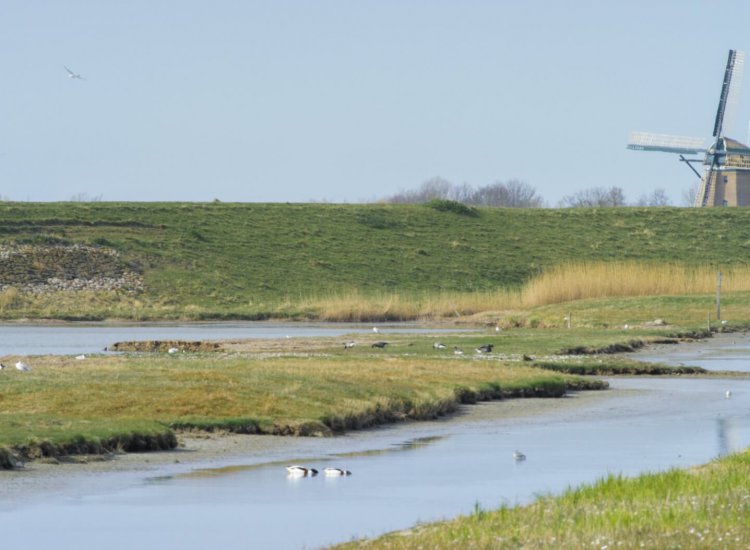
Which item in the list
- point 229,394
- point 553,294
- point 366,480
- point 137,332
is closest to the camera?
point 366,480

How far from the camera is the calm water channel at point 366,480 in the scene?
14.5 m

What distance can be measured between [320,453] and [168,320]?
162 feet

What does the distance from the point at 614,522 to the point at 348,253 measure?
8088 cm

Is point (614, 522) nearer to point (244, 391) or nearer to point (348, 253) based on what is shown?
point (244, 391)

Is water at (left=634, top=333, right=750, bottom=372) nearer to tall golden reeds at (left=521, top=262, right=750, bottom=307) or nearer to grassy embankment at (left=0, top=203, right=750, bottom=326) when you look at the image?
tall golden reeds at (left=521, top=262, right=750, bottom=307)

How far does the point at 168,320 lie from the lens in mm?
69500

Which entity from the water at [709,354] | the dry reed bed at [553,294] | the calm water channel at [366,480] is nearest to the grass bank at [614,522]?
the calm water channel at [366,480]

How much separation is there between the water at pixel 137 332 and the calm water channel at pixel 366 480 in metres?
19.0

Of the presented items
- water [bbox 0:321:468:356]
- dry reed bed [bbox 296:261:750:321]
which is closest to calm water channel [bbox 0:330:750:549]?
water [bbox 0:321:468:356]

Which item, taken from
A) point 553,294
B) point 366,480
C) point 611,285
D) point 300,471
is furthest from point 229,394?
point 611,285

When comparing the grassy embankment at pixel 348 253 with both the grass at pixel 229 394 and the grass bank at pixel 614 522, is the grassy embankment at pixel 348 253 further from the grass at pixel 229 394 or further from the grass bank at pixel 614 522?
the grass bank at pixel 614 522

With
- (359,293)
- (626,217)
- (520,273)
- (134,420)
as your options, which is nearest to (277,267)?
(359,293)

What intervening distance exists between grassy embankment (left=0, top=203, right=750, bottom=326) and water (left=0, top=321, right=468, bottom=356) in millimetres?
4750

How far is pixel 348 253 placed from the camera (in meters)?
93.2
